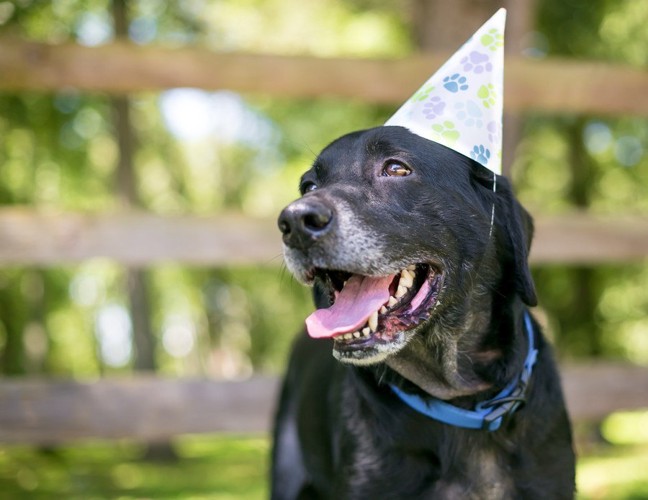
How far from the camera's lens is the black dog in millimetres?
2307

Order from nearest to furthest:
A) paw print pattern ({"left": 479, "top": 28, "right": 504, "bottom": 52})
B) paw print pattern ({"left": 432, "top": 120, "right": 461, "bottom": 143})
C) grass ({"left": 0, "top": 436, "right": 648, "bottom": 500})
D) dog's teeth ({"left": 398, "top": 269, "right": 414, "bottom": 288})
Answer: dog's teeth ({"left": 398, "top": 269, "right": 414, "bottom": 288}) → paw print pattern ({"left": 432, "top": 120, "right": 461, "bottom": 143}) → paw print pattern ({"left": 479, "top": 28, "right": 504, "bottom": 52}) → grass ({"left": 0, "top": 436, "right": 648, "bottom": 500})

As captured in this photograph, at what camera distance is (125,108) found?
6.83 metres

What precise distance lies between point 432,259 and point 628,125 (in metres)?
9.25

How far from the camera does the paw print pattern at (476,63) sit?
2623 millimetres

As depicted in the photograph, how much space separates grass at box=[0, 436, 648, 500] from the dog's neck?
226 centimetres

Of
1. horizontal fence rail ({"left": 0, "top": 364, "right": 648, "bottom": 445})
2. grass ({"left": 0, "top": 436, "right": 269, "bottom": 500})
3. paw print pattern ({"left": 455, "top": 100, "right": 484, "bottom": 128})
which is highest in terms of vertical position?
paw print pattern ({"left": 455, "top": 100, "right": 484, "bottom": 128})

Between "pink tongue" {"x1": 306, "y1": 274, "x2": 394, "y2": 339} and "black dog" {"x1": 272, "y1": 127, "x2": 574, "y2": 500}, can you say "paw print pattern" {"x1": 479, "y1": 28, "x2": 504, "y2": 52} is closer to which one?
"black dog" {"x1": 272, "y1": 127, "x2": 574, "y2": 500}

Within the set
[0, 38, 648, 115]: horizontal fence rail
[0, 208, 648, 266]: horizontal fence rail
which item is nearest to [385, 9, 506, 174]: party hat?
[0, 208, 648, 266]: horizontal fence rail

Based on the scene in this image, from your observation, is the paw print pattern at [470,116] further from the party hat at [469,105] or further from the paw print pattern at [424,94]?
the paw print pattern at [424,94]

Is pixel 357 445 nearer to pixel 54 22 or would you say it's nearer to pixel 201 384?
pixel 201 384

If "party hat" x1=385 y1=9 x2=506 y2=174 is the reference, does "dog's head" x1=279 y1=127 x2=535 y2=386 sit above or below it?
below

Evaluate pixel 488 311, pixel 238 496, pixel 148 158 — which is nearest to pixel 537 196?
pixel 148 158

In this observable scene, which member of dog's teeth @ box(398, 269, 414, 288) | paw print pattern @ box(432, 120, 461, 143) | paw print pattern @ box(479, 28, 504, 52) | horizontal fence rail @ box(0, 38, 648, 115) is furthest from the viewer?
horizontal fence rail @ box(0, 38, 648, 115)

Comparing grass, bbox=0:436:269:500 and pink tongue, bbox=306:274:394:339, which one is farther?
grass, bbox=0:436:269:500
